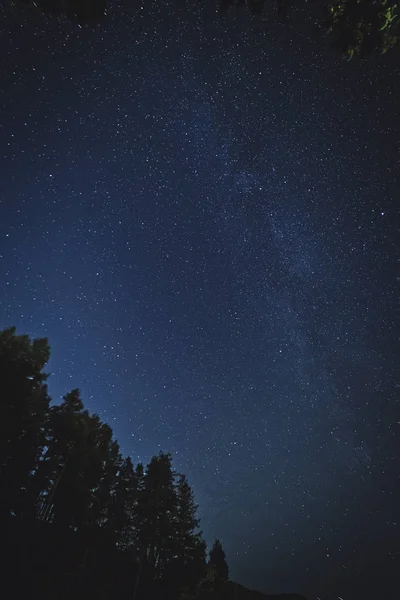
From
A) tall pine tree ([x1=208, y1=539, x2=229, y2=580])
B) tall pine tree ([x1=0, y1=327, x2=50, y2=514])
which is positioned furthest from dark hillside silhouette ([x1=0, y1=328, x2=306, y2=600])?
tall pine tree ([x1=208, y1=539, x2=229, y2=580])

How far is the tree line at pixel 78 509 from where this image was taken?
1767 centimetres

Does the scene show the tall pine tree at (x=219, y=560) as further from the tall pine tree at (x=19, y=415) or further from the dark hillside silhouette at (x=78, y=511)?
the tall pine tree at (x=19, y=415)

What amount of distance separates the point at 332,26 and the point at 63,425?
2692 centimetres

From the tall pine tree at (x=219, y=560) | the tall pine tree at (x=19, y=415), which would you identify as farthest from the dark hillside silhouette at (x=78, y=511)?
the tall pine tree at (x=219, y=560)

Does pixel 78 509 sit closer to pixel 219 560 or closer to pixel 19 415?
pixel 19 415

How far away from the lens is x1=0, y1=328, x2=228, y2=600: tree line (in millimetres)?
17672

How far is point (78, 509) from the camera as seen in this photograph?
78.6 ft

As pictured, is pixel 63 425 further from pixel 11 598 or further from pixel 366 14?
pixel 366 14

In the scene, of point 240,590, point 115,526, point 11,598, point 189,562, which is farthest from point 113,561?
point 240,590

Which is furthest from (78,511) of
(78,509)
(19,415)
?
(19,415)

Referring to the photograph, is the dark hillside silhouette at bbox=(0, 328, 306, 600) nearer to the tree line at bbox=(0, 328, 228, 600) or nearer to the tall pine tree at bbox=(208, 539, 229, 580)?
the tree line at bbox=(0, 328, 228, 600)

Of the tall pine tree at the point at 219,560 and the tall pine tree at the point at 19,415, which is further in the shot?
the tall pine tree at the point at 219,560

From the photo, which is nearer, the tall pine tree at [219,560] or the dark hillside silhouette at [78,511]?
the dark hillside silhouette at [78,511]

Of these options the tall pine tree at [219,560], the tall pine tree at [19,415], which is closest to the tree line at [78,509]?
the tall pine tree at [19,415]
